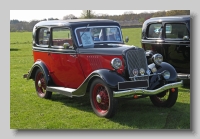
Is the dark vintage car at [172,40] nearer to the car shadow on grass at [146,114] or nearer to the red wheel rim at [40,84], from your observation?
the car shadow on grass at [146,114]

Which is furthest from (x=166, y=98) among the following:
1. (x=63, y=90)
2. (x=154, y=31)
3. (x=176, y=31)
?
(x=154, y=31)

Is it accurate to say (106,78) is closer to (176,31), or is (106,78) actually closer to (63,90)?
(63,90)

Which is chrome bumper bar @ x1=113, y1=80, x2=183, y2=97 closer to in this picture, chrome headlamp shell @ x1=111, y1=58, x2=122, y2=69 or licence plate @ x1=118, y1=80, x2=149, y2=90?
licence plate @ x1=118, y1=80, x2=149, y2=90

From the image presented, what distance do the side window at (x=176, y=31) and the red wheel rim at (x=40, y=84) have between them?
335 centimetres

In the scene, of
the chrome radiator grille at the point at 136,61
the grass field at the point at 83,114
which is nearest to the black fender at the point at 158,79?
the chrome radiator grille at the point at 136,61

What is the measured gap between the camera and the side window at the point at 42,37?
8.34 m

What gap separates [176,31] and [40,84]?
3564mm

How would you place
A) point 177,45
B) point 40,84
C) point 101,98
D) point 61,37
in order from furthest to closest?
point 177,45, point 40,84, point 61,37, point 101,98

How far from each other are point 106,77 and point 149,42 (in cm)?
396

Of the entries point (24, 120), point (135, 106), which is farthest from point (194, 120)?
point (24, 120)

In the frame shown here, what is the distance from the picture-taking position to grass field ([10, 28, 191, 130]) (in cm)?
659

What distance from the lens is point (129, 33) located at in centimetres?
893

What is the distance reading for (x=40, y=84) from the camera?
848cm

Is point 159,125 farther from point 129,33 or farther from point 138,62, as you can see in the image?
point 129,33
